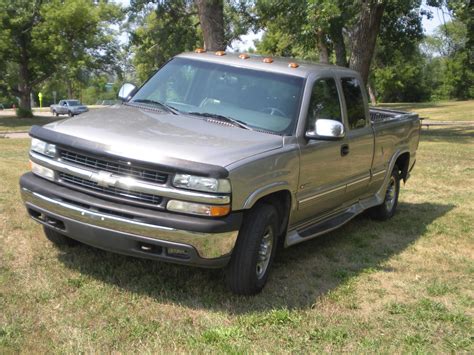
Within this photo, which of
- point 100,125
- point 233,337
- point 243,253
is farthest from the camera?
point 100,125

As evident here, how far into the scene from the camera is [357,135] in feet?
20.2

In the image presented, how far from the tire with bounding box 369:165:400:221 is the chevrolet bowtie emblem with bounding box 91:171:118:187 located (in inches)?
169

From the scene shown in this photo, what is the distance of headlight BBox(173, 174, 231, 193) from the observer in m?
4.02

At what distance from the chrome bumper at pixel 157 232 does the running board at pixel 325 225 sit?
110 cm

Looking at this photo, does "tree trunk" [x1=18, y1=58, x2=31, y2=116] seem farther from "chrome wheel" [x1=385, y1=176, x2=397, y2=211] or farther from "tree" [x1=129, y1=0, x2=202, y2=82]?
"chrome wheel" [x1=385, y1=176, x2=397, y2=211]

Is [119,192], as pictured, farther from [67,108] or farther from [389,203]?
[67,108]

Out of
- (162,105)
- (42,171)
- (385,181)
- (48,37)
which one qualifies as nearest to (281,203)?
(162,105)

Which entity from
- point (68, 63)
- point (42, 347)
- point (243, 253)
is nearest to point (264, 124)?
point (243, 253)

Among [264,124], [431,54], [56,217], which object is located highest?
[264,124]

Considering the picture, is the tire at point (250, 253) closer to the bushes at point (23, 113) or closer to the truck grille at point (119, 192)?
the truck grille at point (119, 192)

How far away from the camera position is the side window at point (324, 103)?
5.35 metres

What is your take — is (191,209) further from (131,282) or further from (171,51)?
Result: (171,51)

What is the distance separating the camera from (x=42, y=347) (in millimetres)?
3570

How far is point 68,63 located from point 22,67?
2.94 meters
